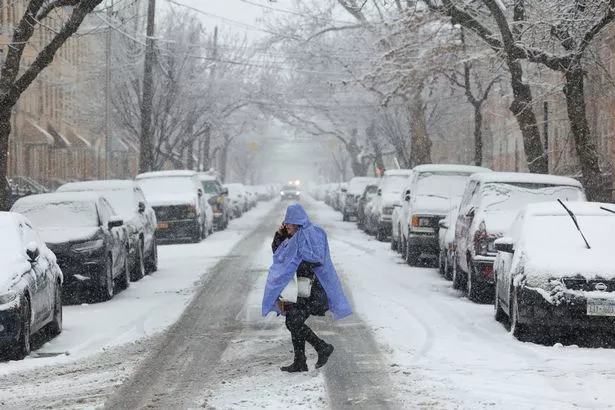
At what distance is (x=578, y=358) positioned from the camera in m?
10.8

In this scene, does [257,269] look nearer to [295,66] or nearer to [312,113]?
[295,66]

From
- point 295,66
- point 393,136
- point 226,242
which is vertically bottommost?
point 226,242

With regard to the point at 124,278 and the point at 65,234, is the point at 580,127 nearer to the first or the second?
the point at 124,278

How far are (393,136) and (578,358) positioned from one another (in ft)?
146

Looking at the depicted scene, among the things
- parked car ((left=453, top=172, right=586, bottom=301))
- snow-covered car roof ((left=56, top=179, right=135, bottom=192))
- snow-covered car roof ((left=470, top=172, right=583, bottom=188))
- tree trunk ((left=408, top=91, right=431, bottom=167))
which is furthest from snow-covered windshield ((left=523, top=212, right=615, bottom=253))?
tree trunk ((left=408, top=91, right=431, bottom=167))

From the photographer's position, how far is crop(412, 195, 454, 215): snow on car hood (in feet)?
75.5

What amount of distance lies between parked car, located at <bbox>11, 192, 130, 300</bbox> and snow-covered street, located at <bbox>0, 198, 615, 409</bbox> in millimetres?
444

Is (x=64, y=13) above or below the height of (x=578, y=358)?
above

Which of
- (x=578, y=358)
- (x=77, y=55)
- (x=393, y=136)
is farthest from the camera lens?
(x=77, y=55)

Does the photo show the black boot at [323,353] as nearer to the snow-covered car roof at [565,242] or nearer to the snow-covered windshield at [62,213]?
the snow-covered car roof at [565,242]

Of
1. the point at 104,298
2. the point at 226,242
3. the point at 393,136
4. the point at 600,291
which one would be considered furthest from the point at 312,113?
the point at 600,291

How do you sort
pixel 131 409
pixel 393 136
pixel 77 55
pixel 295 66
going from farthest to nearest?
pixel 77 55 < pixel 295 66 < pixel 393 136 < pixel 131 409

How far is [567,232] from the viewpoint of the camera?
41.2 feet

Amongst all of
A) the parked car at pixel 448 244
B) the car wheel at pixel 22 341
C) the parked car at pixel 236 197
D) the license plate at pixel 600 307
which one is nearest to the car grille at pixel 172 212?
→ the parked car at pixel 448 244
